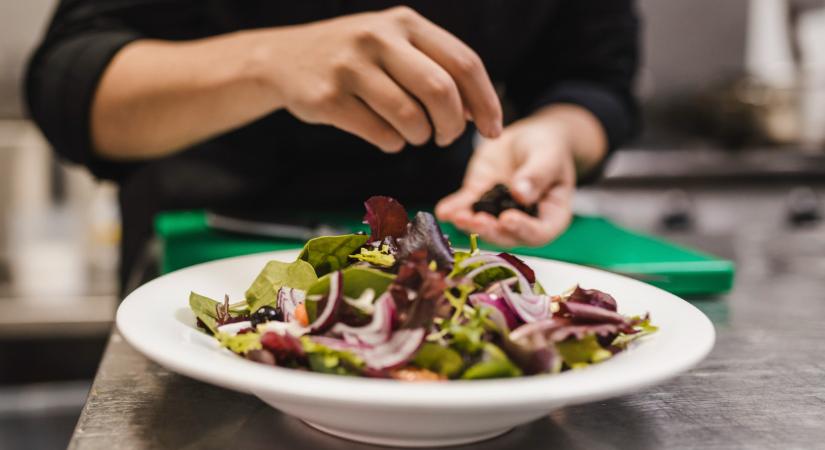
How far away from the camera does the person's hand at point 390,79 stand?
2.40 feet

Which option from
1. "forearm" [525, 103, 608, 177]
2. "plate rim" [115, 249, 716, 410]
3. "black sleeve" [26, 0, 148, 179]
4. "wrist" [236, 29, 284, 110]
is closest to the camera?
"plate rim" [115, 249, 716, 410]

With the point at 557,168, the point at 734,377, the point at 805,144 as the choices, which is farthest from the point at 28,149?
the point at 805,144

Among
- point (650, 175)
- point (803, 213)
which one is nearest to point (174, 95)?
point (803, 213)

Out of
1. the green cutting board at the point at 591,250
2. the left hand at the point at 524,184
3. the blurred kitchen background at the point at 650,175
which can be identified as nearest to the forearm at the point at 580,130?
the left hand at the point at 524,184

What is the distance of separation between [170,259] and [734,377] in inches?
26.6

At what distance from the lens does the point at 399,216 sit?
2.02ft

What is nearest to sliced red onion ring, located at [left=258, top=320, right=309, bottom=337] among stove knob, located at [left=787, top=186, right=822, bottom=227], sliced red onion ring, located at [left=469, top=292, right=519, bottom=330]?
sliced red onion ring, located at [left=469, top=292, right=519, bottom=330]

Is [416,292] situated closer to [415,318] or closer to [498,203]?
[415,318]

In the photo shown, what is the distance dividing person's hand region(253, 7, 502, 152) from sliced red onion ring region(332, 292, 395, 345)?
32cm

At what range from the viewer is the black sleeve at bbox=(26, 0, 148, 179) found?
1094 mm

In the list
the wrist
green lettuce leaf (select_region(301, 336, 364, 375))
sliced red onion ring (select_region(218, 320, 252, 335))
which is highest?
the wrist

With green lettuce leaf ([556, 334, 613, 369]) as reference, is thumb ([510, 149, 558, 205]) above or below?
below

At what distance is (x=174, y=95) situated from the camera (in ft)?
3.33

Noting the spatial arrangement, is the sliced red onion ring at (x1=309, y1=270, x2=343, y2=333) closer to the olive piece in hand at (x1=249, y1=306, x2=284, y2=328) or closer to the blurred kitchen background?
the olive piece in hand at (x1=249, y1=306, x2=284, y2=328)
